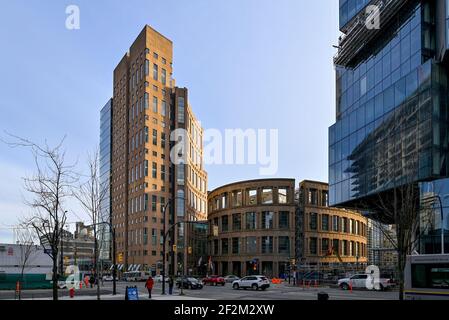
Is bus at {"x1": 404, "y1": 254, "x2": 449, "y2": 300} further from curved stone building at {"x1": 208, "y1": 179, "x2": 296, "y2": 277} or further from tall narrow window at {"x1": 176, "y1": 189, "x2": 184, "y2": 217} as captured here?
tall narrow window at {"x1": 176, "y1": 189, "x2": 184, "y2": 217}

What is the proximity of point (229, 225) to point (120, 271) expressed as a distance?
97.9 ft

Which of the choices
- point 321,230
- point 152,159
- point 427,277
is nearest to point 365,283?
point 427,277

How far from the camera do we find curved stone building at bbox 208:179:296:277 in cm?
9919

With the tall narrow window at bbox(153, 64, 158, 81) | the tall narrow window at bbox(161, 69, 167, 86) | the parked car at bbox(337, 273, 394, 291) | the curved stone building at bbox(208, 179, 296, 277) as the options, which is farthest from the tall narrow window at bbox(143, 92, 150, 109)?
the parked car at bbox(337, 273, 394, 291)

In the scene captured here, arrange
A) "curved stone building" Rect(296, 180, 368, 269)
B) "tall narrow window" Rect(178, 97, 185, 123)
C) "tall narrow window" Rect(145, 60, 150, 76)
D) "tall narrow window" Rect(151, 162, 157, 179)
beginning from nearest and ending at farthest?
1. "curved stone building" Rect(296, 180, 368, 269)
2. "tall narrow window" Rect(151, 162, 157, 179)
3. "tall narrow window" Rect(145, 60, 150, 76)
4. "tall narrow window" Rect(178, 97, 185, 123)

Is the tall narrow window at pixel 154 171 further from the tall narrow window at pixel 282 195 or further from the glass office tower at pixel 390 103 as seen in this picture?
the glass office tower at pixel 390 103

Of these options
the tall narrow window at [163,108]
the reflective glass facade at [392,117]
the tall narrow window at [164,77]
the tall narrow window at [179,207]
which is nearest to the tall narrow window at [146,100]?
the tall narrow window at [163,108]

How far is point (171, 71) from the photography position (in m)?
127

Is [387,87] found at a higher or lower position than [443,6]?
lower

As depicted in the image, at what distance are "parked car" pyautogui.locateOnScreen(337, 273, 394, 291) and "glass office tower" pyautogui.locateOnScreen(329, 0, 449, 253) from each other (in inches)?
228

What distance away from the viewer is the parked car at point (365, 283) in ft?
149

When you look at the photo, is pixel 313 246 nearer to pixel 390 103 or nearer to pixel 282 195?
pixel 282 195
